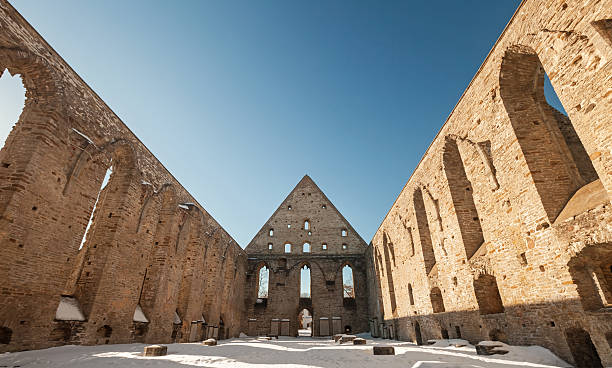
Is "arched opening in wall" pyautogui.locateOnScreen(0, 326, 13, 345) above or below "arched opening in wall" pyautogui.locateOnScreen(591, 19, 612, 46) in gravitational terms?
below

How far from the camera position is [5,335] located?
6.25 meters

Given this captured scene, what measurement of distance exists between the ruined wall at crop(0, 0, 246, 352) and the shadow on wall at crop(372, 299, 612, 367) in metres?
10.6

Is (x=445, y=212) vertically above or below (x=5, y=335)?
above

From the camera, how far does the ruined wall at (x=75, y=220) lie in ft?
21.8

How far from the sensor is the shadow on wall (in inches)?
193

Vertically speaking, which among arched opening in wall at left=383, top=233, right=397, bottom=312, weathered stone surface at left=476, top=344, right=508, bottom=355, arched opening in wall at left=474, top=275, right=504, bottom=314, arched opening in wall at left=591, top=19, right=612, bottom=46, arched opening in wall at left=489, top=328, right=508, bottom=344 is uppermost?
arched opening in wall at left=591, top=19, right=612, bottom=46

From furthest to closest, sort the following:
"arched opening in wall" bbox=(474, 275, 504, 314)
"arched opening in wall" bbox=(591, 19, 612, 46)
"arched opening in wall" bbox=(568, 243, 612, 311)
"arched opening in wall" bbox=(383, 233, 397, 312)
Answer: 1. "arched opening in wall" bbox=(383, 233, 397, 312)
2. "arched opening in wall" bbox=(474, 275, 504, 314)
3. "arched opening in wall" bbox=(568, 243, 612, 311)
4. "arched opening in wall" bbox=(591, 19, 612, 46)

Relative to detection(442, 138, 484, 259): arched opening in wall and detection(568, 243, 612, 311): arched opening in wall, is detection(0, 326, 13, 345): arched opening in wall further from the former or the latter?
detection(442, 138, 484, 259): arched opening in wall

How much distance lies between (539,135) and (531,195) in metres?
1.55

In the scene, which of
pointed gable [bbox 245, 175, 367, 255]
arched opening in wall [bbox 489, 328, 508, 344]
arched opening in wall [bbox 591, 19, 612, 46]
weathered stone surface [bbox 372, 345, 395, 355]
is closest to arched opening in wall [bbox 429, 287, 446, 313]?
arched opening in wall [bbox 489, 328, 508, 344]

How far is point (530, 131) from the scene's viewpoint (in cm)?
700

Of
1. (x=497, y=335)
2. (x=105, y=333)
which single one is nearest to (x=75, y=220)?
(x=105, y=333)

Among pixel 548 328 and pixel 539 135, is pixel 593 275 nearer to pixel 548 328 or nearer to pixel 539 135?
pixel 548 328

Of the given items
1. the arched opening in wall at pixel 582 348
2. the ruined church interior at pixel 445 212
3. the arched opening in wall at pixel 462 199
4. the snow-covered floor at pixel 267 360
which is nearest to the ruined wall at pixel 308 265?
the ruined church interior at pixel 445 212
